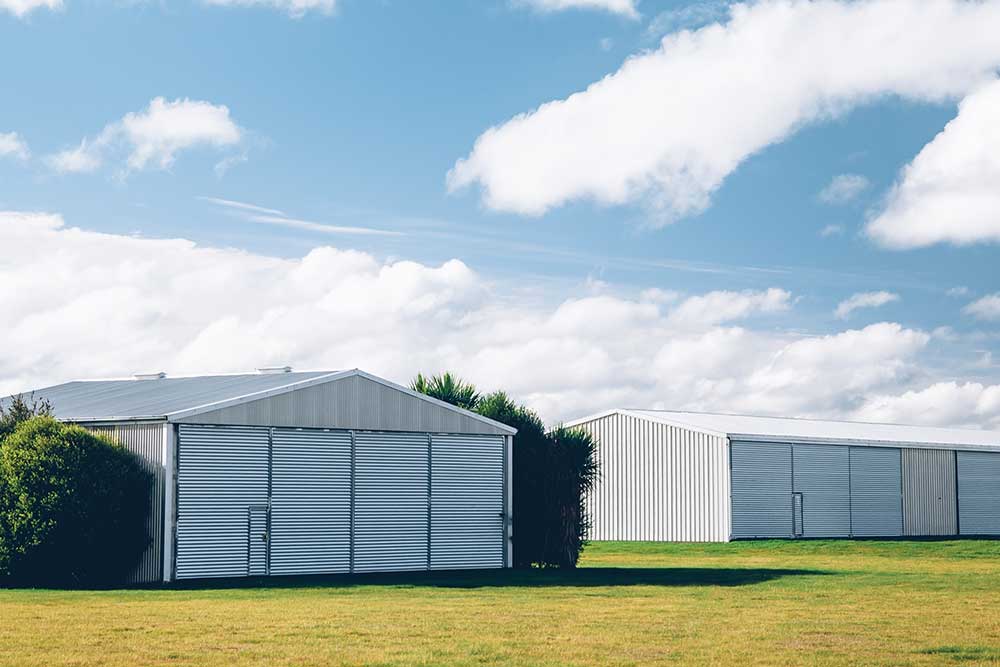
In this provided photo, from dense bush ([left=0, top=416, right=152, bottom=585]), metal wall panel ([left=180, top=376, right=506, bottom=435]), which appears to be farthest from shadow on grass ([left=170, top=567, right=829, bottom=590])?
metal wall panel ([left=180, top=376, right=506, bottom=435])

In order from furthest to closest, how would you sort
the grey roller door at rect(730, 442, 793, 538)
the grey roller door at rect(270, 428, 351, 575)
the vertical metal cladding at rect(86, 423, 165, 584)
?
the grey roller door at rect(730, 442, 793, 538) → the grey roller door at rect(270, 428, 351, 575) → the vertical metal cladding at rect(86, 423, 165, 584)

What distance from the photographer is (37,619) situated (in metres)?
22.0

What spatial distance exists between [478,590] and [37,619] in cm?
954

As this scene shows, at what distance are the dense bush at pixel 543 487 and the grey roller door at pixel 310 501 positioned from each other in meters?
5.89

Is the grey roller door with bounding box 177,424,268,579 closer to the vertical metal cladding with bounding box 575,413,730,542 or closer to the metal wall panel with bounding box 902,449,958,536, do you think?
the vertical metal cladding with bounding box 575,413,730,542

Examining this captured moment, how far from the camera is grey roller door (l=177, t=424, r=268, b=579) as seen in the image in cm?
3039

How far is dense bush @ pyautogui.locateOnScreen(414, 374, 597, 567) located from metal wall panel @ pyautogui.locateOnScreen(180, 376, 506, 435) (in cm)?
214

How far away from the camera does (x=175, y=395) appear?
34469 millimetres

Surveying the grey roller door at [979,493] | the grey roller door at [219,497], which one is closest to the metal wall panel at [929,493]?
the grey roller door at [979,493]

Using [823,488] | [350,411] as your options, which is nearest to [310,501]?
[350,411]

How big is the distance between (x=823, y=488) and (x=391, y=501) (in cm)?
2634

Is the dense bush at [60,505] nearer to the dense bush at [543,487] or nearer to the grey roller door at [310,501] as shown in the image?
the grey roller door at [310,501]

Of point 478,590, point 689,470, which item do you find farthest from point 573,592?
point 689,470

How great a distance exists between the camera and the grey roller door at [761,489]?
172ft
